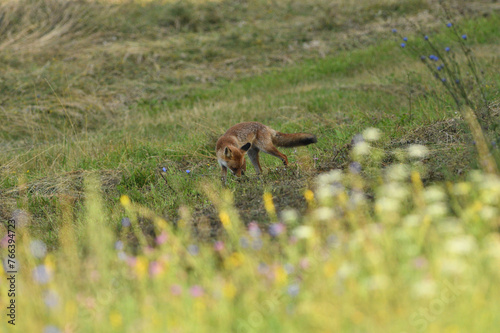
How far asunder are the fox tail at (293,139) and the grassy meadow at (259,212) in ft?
0.76

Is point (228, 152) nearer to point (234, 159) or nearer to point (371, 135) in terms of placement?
point (234, 159)

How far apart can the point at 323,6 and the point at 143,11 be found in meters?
7.52

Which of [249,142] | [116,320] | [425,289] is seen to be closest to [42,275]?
[116,320]

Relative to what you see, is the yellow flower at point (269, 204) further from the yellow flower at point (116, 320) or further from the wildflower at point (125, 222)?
the yellow flower at point (116, 320)

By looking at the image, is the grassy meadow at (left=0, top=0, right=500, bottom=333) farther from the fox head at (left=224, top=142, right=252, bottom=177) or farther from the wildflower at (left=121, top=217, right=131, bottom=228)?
the fox head at (left=224, top=142, right=252, bottom=177)

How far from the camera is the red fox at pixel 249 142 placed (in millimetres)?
6914

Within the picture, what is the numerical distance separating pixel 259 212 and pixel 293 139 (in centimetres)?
252

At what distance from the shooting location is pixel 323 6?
71.0 ft

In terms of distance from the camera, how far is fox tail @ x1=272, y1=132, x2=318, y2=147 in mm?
6941

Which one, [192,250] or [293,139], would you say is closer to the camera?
[192,250]

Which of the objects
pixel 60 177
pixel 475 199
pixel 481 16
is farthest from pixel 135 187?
pixel 481 16

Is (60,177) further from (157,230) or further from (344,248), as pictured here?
(344,248)

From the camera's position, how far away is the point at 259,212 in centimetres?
487

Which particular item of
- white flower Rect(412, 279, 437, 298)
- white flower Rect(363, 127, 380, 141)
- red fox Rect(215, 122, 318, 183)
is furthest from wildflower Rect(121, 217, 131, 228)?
white flower Rect(412, 279, 437, 298)
